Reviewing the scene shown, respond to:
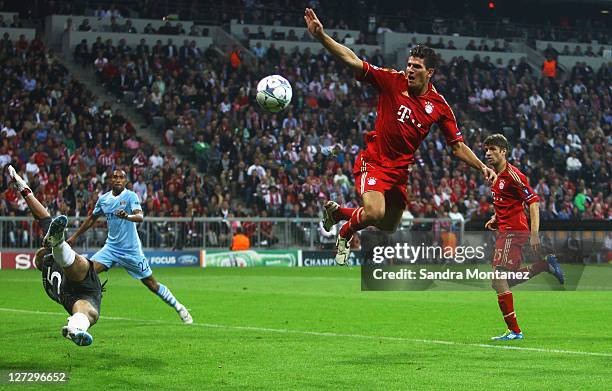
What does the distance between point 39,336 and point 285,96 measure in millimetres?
4410

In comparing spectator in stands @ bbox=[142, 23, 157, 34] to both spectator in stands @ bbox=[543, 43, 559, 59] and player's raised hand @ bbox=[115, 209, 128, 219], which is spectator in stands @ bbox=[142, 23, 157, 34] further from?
player's raised hand @ bbox=[115, 209, 128, 219]

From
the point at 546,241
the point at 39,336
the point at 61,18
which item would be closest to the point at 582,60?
the point at 546,241

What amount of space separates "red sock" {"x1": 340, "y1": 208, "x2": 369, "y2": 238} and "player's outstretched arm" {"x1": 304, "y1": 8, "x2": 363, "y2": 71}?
163 centimetres

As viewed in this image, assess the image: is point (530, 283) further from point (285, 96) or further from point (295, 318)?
point (285, 96)

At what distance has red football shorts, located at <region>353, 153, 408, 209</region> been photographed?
1077cm

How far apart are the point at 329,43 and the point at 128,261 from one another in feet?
20.4

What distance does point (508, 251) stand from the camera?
522 inches

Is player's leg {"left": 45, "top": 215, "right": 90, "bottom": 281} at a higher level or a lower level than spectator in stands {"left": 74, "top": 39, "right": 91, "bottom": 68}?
lower

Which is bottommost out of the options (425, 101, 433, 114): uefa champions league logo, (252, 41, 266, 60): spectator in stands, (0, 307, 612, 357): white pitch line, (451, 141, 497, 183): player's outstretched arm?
(0, 307, 612, 357): white pitch line

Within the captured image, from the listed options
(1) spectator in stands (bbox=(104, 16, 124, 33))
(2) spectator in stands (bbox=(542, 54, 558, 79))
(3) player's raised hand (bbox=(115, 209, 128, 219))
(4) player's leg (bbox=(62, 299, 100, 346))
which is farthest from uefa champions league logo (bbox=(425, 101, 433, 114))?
(2) spectator in stands (bbox=(542, 54, 558, 79))

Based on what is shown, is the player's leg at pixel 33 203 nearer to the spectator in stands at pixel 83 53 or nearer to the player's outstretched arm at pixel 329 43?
the player's outstretched arm at pixel 329 43

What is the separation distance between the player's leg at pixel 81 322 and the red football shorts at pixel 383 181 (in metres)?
3.12

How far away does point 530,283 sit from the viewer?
2359 centimetres

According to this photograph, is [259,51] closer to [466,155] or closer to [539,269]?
[539,269]
